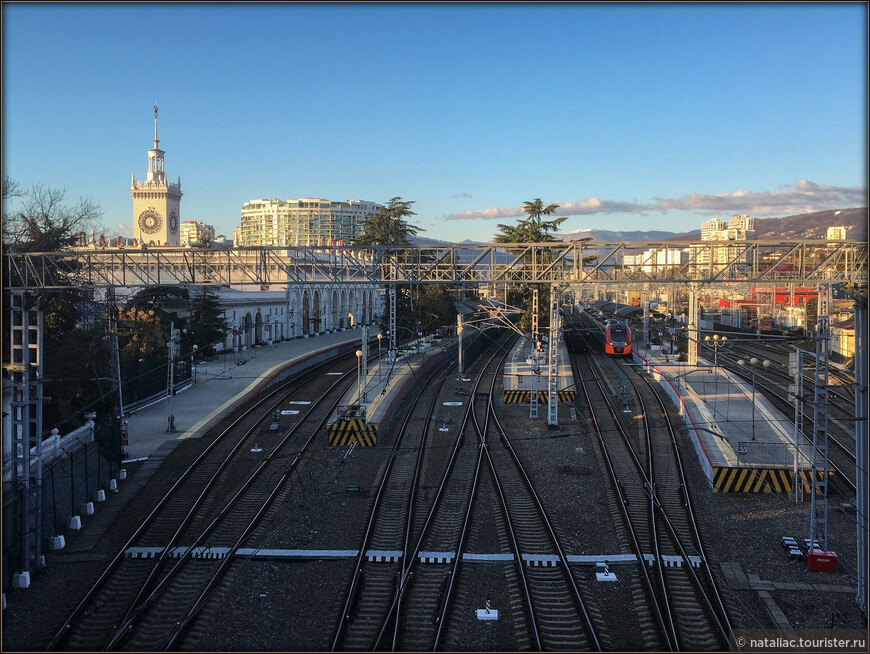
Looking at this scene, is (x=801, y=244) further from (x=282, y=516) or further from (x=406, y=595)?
(x=282, y=516)

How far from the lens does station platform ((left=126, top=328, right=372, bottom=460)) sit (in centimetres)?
1906

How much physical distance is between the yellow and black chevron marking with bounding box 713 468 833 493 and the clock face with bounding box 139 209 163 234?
64639mm

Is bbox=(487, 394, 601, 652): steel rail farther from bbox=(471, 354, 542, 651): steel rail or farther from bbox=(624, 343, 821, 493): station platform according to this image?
bbox=(624, 343, 821, 493): station platform

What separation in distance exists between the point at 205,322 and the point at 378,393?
1377cm

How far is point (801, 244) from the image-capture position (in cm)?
1309

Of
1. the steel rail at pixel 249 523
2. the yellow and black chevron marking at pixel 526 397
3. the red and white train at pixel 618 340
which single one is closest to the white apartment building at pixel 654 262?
the red and white train at pixel 618 340

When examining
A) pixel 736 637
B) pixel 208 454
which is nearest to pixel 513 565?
pixel 736 637

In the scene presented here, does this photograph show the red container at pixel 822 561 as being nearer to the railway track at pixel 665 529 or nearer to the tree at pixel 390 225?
the railway track at pixel 665 529

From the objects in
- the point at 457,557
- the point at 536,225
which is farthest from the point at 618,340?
the point at 457,557

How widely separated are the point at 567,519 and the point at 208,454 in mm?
9195

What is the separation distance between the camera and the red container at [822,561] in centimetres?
1063

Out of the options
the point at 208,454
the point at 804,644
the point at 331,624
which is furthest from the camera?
the point at 208,454

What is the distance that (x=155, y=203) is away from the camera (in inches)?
2675

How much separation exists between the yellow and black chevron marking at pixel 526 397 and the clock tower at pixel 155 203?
52.6m
